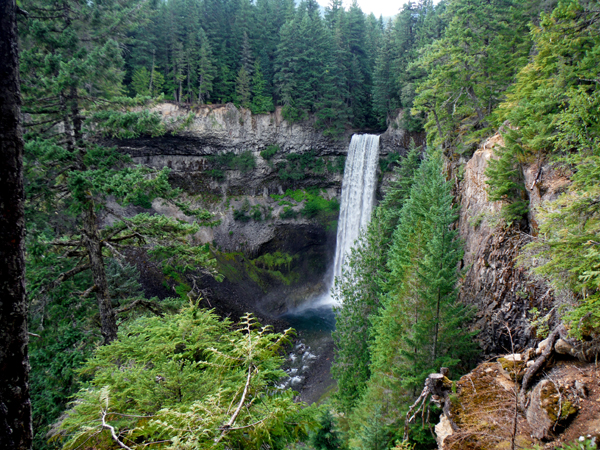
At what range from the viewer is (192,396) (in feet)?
13.7

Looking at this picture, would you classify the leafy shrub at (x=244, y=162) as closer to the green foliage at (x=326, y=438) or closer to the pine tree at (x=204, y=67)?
the pine tree at (x=204, y=67)

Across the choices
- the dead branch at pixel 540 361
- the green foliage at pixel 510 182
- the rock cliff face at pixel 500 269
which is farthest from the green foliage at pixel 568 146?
the rock cliff face at pixel 500 269

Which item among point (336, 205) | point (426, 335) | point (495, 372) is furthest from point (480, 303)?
point (336, 205)

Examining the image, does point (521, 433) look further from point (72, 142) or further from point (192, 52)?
point (192, 52)

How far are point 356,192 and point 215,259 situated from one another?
945 inches

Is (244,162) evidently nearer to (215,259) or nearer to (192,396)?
(215,259)

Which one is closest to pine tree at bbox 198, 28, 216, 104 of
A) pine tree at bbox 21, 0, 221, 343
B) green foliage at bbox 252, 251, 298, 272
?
green foliage at bbox 252, 251, 298, 272

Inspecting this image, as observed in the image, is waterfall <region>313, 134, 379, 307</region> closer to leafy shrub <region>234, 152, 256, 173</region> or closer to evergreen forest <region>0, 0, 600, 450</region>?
evergreen forest <region>0, 0, 600, 450</region>

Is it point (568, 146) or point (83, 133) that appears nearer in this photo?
point (568, 146)

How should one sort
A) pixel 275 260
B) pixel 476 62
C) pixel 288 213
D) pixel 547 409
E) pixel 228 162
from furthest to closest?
1. pixel 288 213
2. pixel 228 162
3. pixel 275 260
4. pixel 476 62
5. pixel 547 409

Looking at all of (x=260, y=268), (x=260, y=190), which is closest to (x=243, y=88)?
(x=260, y=190)

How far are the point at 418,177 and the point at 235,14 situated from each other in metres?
31.6

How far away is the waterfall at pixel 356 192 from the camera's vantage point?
30594 millimetres

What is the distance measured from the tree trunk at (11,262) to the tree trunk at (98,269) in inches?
270
